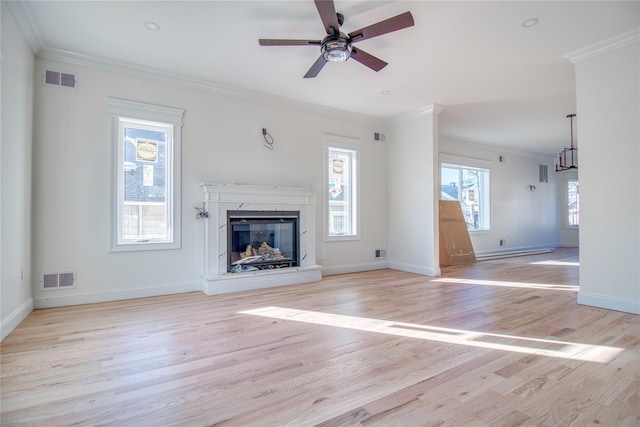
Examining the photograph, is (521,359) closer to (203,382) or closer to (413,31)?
(203,382)

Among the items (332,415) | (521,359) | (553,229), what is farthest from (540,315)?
(553,229)

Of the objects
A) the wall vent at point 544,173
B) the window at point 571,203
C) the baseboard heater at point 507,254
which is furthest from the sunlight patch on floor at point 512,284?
the window at point 571,203

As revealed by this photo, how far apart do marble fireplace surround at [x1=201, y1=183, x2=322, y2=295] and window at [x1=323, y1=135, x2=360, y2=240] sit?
0.59m

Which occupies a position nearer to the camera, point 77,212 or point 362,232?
point 77,212

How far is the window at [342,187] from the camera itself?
202 inches

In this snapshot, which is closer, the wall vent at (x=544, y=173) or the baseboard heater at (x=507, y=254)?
the baseboard heater at (x=507, y=254)

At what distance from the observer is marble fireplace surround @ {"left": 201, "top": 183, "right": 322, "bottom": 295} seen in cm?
387

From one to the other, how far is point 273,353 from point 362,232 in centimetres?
351

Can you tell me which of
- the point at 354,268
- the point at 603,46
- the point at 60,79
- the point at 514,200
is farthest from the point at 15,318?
the point at 514,200

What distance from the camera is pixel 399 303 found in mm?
3354

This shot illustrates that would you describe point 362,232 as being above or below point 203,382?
above

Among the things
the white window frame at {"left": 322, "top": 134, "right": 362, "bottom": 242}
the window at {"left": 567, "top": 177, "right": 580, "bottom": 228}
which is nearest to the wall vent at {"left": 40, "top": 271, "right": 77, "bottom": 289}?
the white window frame at {"left": 322, "top": 134, "right": 362, "bottom": 242}

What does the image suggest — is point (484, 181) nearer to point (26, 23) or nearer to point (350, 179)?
point (350, 179)

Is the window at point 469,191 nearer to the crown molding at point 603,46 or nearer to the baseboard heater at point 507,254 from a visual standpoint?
the baseboard heater at point 507,254
